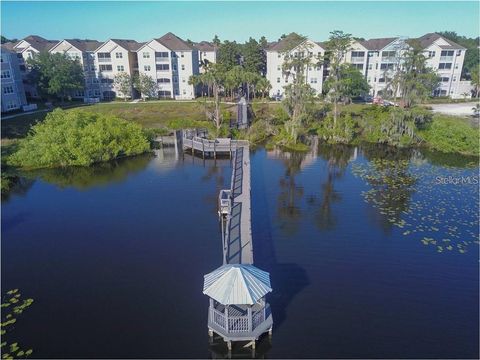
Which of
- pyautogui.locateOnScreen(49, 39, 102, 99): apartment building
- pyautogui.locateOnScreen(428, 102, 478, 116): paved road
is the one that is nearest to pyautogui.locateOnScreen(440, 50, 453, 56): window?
pyautogui.locateOnScreen(428, 102, 478, 116): paved road

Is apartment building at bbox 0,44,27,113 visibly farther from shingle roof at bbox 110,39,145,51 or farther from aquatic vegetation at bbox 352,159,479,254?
aquatic vegetation at bbox 352,159,479,254

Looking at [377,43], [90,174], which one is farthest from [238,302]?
[377,43]

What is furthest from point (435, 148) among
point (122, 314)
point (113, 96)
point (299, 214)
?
point (113, 96)

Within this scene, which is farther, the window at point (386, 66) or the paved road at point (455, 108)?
the window at point (386, 66)

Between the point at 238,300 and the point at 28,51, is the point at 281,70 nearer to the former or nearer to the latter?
the point at 28,51

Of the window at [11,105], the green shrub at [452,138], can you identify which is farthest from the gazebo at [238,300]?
the window at [11,105]

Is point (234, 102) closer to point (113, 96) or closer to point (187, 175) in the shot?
point (113, 96)

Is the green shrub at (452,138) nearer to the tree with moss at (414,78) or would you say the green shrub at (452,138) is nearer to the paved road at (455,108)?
the tree with moss at (414,78)
